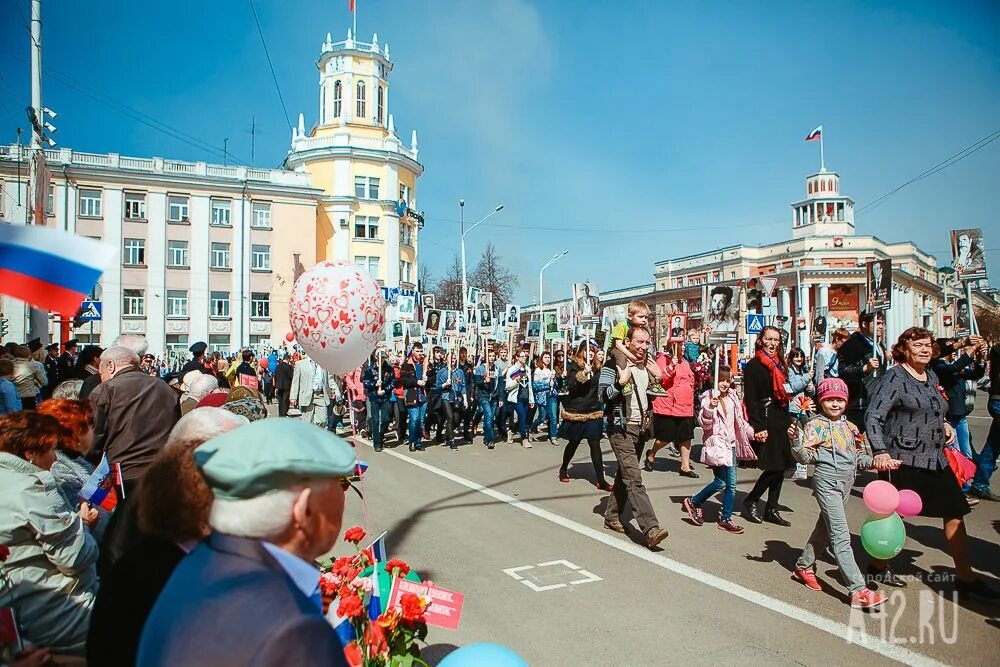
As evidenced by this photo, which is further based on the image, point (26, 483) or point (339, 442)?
point (26, 483)

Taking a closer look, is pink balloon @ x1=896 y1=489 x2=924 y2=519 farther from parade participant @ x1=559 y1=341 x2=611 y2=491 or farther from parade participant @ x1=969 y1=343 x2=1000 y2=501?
parade participant @ x1=969 y1=343 x2=1000 y2=501

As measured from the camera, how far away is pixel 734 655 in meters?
4.03

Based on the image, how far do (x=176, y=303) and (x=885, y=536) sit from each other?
4797 centimetres

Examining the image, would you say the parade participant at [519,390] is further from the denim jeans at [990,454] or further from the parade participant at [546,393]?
the denim jeans at [990,454]

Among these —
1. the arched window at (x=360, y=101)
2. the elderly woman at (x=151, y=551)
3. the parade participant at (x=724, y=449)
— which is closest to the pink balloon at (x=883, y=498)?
the parade participant at (x=724, y=449)

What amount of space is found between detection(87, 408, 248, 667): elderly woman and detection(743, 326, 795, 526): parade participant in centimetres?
633

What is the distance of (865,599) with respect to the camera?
469 centimetres

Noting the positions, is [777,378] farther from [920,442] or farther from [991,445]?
[991,445]

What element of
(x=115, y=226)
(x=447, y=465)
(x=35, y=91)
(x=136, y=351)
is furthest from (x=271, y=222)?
(x=136, y=351)

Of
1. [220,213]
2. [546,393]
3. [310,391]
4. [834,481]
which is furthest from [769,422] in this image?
[220,213]

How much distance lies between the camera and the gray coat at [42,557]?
3.27 m

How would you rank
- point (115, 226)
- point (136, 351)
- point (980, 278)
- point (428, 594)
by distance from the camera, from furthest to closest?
1. point (115, 226)
2. point (980, 278)
3. point (136, 351)
4. point (428, 594)

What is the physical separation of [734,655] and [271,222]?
163 feet

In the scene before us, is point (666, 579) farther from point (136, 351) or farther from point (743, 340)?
point (743, 340)
